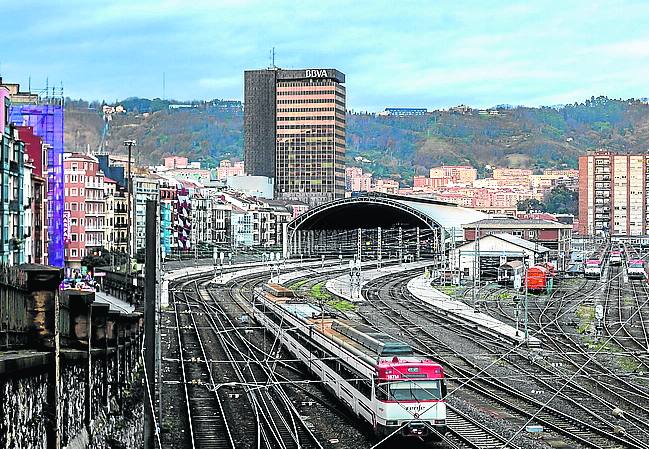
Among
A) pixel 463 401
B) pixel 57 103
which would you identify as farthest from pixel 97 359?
pixel 57 103

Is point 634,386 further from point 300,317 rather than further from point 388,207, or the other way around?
point 388,207

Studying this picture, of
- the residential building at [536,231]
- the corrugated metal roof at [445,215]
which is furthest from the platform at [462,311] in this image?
the residential building at [536,231]

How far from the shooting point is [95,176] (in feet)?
265

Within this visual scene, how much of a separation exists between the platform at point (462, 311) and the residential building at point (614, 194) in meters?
106

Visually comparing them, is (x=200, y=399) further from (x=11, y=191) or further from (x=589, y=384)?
(x=11, y=191)

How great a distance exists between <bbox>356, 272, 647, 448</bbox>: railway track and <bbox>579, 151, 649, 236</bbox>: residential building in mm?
135311

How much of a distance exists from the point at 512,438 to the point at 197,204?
104 metres

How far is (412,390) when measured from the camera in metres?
21.5

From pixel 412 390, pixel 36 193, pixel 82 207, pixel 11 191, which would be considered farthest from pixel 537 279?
pixel 412 390

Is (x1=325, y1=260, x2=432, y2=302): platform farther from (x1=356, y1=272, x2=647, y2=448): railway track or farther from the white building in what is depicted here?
(x1=356, y1=272, x2=647, y2=448): railway track

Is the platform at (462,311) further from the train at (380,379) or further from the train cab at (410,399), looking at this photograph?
the train cab at (410,399)

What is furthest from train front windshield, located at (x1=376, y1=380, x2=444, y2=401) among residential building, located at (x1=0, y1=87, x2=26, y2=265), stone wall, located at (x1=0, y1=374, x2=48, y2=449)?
residential building, located at (x1=0, y1=87, x2=26, y2=265)

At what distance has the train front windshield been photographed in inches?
843

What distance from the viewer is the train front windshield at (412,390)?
70.2 feet
